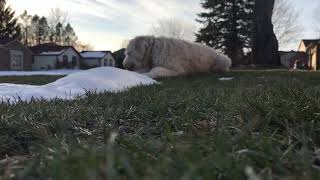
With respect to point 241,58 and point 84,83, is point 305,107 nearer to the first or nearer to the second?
point 84,83

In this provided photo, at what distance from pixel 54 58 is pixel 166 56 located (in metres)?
54.4

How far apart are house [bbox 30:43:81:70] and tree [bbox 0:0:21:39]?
456 cm

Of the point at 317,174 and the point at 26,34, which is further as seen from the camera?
the point at 26,34

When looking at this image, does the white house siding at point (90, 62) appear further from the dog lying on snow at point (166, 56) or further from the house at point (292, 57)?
the dog lying on snow at point (166, 56)

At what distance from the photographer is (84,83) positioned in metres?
8.14

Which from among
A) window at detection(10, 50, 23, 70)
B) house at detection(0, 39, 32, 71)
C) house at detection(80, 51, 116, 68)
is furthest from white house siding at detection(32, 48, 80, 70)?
house at detection(80, 51, 116, 68)

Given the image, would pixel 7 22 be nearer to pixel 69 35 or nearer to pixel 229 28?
pixel 69 35

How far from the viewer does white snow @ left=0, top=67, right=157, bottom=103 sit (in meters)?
6.42

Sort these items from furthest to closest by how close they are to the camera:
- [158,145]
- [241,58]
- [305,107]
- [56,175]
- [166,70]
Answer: [241,58] → [166,70] → [305,107] → [158,145] → [56,175]

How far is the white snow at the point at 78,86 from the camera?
21.0ft

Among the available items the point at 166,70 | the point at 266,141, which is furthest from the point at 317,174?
the point at 166,70

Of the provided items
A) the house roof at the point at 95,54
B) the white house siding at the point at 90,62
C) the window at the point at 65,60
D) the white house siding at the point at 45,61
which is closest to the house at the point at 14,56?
the white house siding at the point at 45,61

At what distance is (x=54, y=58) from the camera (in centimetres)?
6662

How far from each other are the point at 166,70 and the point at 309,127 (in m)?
11.6
